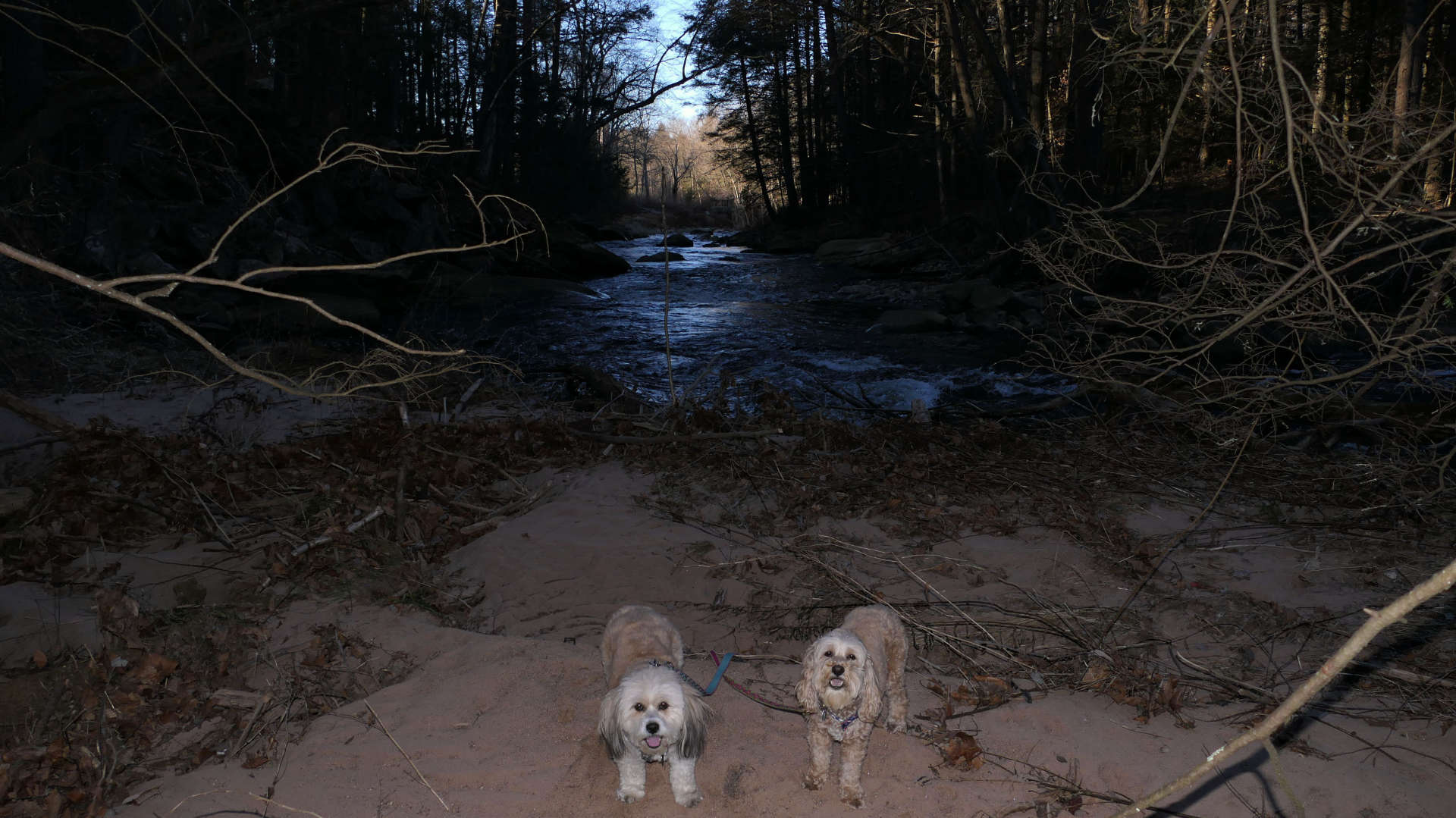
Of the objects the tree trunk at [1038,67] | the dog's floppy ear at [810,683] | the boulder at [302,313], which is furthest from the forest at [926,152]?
the dog's floppy ear at [810,683]

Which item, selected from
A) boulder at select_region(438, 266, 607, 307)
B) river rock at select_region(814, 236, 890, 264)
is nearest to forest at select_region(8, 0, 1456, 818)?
boulder at select_region(438, 266, 607, 307)

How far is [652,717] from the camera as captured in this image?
3062 mm

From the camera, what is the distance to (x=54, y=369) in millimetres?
9711

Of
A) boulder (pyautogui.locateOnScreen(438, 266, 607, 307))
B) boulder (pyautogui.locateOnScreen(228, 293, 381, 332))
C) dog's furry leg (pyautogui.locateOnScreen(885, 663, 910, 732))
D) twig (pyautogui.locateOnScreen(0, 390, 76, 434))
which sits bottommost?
dog's furry leg (pyautogui.locateOnScreen(885, 663, 910, 732))

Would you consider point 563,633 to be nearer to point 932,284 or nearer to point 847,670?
point 847,670

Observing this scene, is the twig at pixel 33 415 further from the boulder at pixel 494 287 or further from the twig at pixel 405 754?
the boulder at pixel 494 287

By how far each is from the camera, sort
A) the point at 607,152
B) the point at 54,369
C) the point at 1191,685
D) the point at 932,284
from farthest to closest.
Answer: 1. the point at 607,152
2. the point at 932,284
3. the point at 54,369
4. the point at 1191,685

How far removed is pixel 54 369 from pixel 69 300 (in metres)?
2.64

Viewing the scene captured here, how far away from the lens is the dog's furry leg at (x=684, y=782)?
3.32 meters

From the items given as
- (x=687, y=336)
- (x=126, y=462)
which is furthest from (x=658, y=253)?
(x=126, y=462)

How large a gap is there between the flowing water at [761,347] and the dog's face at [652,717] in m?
5.02

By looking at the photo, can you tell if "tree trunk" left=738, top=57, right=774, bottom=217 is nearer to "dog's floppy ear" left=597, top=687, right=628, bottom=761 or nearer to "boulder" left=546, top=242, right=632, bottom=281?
"boulder" left=546, top=242, right=632, bottom=281

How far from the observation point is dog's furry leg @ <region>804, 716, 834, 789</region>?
136 inches

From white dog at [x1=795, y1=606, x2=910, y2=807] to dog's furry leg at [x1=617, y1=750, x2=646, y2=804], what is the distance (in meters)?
0.69
